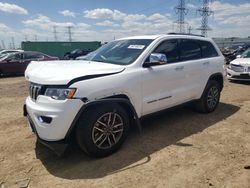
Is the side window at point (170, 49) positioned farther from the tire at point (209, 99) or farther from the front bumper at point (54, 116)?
the front bumper at point (54, 116)

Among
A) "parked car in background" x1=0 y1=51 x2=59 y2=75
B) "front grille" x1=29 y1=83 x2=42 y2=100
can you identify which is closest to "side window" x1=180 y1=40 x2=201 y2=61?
"front grille" x1=29 y1=83 x2=42 y2=100

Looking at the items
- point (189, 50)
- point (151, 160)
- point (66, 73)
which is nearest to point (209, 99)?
point (189, 50)

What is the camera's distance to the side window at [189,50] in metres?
4.99

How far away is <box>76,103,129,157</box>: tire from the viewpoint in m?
3.36

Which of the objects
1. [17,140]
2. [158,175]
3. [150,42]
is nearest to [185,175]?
[158,175]

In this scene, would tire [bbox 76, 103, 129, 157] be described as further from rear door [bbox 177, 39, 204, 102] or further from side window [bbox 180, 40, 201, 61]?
side window [bbox 180, 40, 201, 61]

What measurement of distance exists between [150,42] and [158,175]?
2.29 m

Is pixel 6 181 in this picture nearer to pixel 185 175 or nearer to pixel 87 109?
pixel 87 109

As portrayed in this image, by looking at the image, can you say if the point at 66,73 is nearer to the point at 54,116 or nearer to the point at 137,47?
the point at 54,116

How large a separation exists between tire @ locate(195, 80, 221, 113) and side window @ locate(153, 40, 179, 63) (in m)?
1.34

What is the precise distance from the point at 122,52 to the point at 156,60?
0.76 meters

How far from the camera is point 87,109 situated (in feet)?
11.1

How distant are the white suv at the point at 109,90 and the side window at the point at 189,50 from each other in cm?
2

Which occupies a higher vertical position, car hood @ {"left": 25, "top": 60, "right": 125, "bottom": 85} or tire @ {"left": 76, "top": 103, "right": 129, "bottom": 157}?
car hood @ {"left": 25, "top": 60, "right": 125, "bottom": 85}
